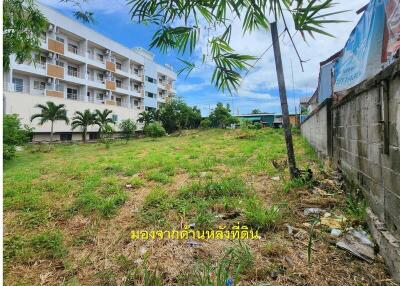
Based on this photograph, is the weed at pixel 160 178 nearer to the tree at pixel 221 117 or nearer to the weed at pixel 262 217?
the weed at pixel 262 217

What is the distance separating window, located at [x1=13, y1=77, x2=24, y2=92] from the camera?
719 inches

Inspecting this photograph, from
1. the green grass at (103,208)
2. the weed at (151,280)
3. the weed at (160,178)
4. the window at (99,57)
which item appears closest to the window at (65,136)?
the window at (99,57)

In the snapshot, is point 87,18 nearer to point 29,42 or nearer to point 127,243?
point 29,42

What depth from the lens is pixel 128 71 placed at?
29.2 metres

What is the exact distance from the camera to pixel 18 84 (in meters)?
18.5

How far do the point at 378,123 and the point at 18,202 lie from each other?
15.7ft

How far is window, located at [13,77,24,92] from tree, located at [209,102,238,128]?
19.6m

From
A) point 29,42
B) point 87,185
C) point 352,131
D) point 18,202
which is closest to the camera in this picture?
point 352,131

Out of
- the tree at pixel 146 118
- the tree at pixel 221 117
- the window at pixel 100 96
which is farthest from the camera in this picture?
the tree at pixel 221 117

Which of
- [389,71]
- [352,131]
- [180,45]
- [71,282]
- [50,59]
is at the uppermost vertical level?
[50,59]

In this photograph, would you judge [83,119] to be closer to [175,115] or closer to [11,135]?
[11,135]

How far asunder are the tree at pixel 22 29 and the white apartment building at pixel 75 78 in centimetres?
1359

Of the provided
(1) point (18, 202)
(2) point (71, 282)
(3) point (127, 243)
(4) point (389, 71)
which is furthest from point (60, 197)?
(4) point (389, 71)

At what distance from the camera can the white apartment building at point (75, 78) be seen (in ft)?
59.4
